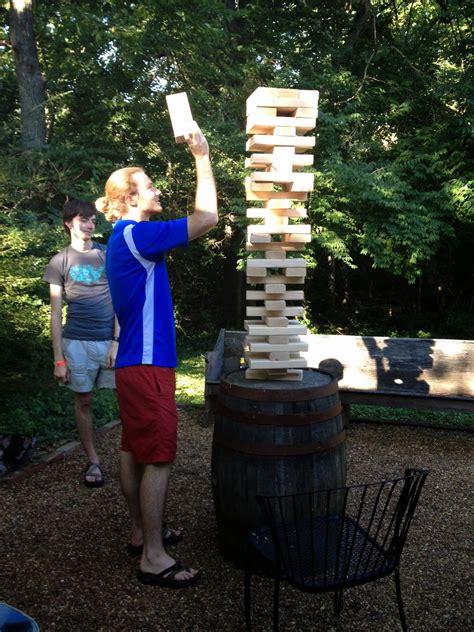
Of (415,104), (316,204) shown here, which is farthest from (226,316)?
(415,104)

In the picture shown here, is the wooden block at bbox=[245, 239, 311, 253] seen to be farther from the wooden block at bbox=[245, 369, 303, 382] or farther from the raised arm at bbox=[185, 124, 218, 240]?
the wooden block at bbox=[245, 369, 303, 382]

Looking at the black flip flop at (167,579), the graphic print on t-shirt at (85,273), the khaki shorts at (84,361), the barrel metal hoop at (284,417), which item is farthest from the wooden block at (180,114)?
the black flip flop at (167,579)

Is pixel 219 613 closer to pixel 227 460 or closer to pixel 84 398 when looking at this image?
pixel 227 460

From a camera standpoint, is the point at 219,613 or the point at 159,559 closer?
the point at 219,613

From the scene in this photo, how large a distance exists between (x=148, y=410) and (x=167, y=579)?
845 mm

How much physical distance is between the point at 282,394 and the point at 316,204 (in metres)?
6.63

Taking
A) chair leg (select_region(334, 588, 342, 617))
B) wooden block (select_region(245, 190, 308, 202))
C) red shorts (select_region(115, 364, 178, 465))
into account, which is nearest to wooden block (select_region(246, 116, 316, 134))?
wooden block (select_region(245, 190, 308, 202))

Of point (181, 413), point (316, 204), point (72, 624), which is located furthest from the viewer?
point (316, 204)

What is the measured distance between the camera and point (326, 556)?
6.76 ft

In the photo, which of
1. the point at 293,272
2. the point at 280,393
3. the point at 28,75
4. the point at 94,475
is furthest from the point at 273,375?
the point at 28,75

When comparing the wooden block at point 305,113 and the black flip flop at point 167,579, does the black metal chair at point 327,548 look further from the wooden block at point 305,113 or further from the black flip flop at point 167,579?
the wooden block at point 305,113

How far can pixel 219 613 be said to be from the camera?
100.0 inches

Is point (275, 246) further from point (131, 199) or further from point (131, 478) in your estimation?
point (131, 478)

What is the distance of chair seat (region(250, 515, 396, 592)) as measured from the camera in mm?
2053
